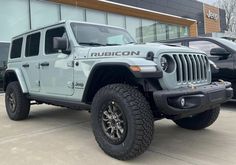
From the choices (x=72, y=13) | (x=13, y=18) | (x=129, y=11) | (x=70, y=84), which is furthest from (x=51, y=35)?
(x=129, y=11)

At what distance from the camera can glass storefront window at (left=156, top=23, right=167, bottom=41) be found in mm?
19641

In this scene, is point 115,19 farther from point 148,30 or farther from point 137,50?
point 137,50

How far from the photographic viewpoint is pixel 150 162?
12.6 feet

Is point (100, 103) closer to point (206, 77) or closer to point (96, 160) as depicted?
point (96, 160)

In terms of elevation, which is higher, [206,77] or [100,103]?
[206,77]

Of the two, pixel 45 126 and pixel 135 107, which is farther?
pixel 45 126

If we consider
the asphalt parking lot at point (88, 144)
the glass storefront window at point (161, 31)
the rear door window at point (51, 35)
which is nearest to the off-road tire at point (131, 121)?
the asphalt parking lot at point (88, 144)

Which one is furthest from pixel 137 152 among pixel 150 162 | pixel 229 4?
pixel 229 4

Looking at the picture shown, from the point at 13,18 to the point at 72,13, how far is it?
3.06 meters

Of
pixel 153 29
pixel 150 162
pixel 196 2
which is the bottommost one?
pixel 150 162

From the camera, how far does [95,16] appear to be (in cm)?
1611

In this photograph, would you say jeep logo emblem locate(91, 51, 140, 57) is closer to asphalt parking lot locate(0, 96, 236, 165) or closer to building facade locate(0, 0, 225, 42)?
asphalt parking lot locate(0, 96, 236, 165)

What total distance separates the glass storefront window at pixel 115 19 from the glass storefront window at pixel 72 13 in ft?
5.80

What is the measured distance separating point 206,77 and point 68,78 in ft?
6.65
